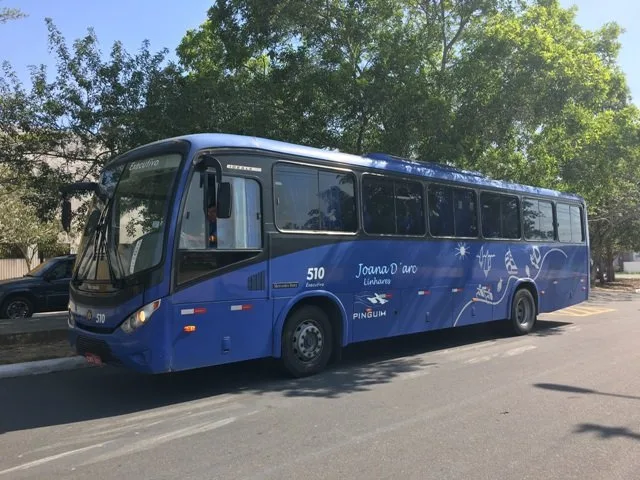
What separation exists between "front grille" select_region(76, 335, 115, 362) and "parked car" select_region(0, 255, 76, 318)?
856cm

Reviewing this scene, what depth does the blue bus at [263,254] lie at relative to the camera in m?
6.71

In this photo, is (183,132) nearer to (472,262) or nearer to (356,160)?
(356,160)

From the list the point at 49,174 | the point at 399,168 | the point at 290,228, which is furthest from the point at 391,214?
the point at 49,174

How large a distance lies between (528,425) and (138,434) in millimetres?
3954

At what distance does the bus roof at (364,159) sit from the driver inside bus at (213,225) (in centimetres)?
81

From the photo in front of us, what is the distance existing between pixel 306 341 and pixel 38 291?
33.3ft

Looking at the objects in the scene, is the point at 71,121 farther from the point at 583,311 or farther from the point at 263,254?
the point at 583,311

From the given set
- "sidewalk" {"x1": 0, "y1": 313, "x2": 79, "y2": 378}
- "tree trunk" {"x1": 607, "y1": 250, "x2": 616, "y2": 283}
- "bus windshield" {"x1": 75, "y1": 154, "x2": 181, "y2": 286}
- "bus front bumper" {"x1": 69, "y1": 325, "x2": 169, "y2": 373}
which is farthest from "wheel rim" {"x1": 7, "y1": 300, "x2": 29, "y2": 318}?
"tree trunk" {"x1": 607, "y1": 250, "x2": 616, "y2": 283}

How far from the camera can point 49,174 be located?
1273 centimetres

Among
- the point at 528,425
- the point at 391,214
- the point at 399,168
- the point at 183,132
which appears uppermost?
the point at 183,132

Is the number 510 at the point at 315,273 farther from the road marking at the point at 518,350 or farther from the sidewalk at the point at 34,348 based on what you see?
the sidewalk at the point at 34,348

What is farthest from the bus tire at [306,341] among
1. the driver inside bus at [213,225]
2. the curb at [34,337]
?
the curb at [34,337]

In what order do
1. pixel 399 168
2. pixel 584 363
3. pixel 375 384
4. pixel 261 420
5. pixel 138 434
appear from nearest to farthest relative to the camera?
pixel 138 434 → pixel 261 420 → pixel 375 384 → pixel 584 363 → pixel 399 168

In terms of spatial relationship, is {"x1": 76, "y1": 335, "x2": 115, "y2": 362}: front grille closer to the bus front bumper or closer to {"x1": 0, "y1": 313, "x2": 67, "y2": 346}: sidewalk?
the bus front bumper
